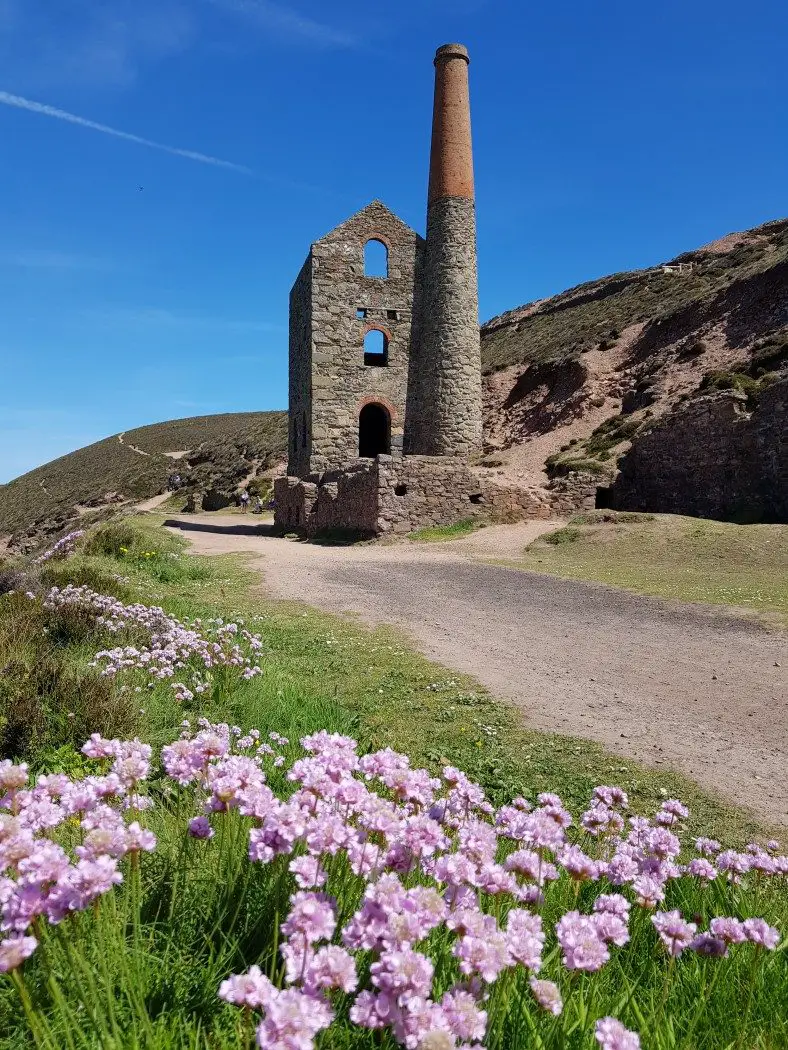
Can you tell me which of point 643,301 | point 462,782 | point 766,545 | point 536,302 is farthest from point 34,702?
point 536,302

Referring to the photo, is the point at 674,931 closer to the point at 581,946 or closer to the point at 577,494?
the point at 581,946

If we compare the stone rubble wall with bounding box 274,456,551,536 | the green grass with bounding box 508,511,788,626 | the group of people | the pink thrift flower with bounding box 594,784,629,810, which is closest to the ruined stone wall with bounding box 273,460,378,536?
the stone rubble wall with bounding box 274,456,551,536

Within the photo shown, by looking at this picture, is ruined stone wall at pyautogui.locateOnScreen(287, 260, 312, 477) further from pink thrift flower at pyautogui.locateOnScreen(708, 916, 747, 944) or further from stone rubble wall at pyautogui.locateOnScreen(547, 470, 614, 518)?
pink thrift flower at pyautogui.locateOnScreen(708, 916, 747, 944)

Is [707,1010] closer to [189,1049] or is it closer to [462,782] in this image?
[462,782]

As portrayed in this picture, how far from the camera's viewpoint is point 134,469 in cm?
6588

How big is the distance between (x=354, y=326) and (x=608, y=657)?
22.0m

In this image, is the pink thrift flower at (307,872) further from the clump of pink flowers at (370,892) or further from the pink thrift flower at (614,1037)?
the pink thrift flower at (614,1037)

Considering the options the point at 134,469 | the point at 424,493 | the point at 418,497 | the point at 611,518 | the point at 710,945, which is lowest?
the point at 710,945

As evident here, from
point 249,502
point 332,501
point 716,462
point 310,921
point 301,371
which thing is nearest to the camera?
point 310,921

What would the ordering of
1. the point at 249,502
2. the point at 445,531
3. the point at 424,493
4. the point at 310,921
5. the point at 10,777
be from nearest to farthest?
the point at 310,921
the point at 10,777
the point at 445,531
the point at 424,493
the point at 249,502

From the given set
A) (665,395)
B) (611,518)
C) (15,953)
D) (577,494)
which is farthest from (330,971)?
(665,395)

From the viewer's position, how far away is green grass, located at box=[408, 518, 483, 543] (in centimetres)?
2036

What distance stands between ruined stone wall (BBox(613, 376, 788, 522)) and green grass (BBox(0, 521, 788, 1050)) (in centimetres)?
1313

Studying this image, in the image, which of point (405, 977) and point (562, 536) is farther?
point (562, 536)
